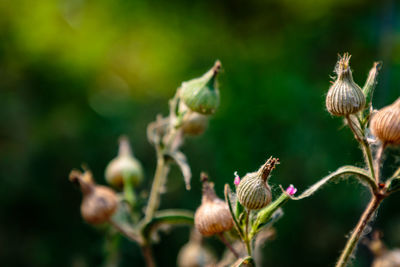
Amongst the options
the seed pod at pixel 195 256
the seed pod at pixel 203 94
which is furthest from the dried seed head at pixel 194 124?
the seed pod at pixel 195 256

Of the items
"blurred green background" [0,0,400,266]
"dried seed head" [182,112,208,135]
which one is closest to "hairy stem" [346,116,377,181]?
"dried seed head" [182,112,208,135]

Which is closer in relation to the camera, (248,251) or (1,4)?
(248,251)

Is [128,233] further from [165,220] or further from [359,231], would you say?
[359,231]

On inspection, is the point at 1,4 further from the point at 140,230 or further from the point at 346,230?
the point at 140,230

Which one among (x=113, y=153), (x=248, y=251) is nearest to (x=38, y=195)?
(x=113, y=153)

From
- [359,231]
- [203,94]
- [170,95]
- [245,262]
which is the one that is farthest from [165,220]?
[170,95]

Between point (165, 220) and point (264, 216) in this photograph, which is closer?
point (264, 216)

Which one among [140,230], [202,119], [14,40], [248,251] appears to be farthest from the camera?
[14,40]
